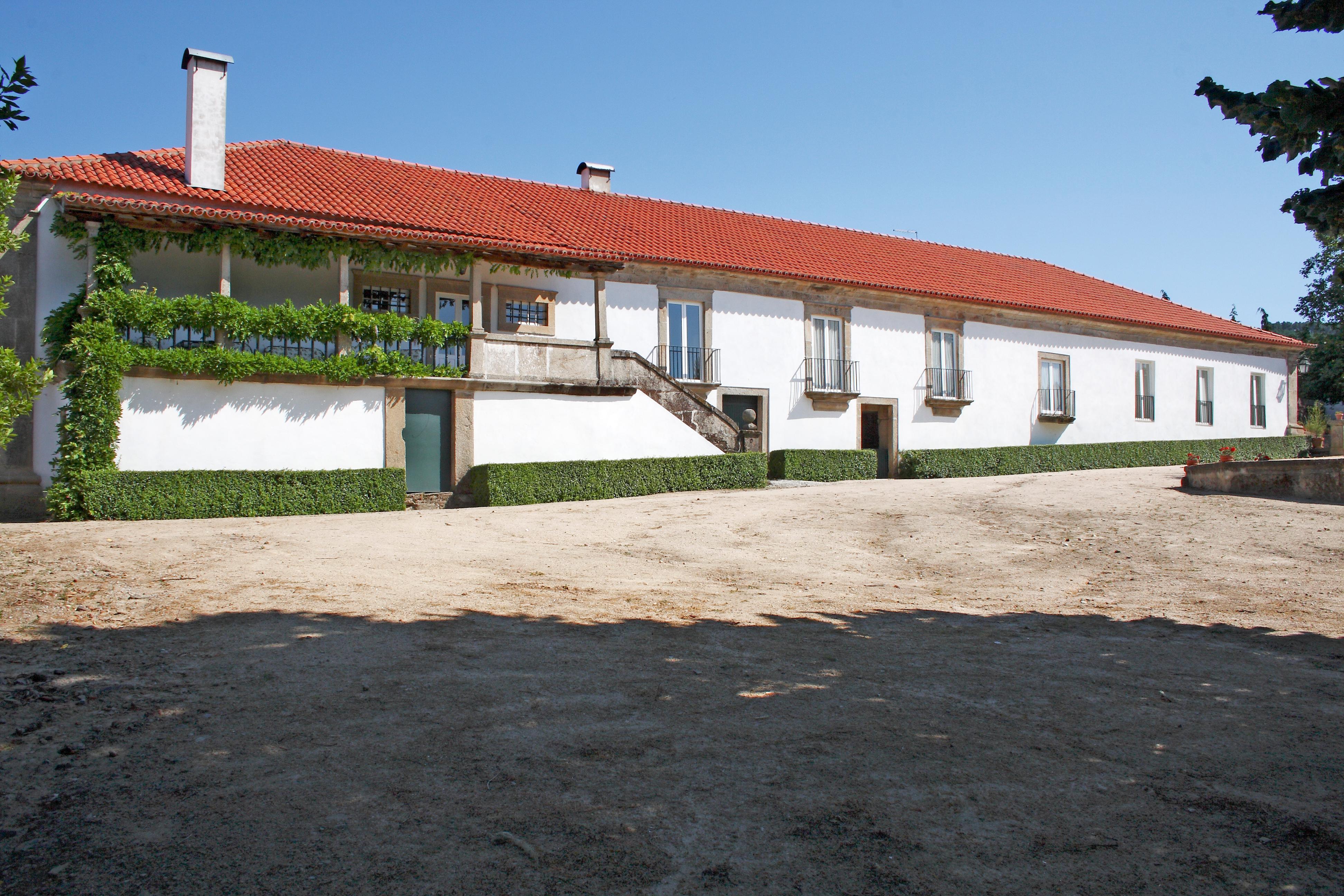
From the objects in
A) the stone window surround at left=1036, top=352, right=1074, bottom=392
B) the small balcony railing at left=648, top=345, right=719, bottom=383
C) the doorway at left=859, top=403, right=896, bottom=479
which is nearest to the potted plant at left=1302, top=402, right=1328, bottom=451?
the stone window surround at left=1036, top=352, right=1074, bottom=392

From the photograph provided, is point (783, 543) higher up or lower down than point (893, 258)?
lower down

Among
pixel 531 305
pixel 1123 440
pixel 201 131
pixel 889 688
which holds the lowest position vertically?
pixel 889 688

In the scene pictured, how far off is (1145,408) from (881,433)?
10844 millimetres

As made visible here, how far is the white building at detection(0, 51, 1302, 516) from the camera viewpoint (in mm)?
14031

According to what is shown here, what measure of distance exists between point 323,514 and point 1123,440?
24.6 meters

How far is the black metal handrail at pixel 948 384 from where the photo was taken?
78.8ft

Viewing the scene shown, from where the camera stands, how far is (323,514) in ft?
45.0

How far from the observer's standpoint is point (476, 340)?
15.9m

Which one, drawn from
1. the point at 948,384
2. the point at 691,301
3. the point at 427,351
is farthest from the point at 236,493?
the point at 948,384

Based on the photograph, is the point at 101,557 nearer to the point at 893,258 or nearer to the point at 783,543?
the point at 783,543

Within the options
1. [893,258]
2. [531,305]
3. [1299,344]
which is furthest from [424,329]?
[1299,344]

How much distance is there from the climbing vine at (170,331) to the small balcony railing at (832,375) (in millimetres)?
10118

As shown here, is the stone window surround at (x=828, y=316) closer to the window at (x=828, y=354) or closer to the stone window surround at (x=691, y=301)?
the window at (x=828, y=354)

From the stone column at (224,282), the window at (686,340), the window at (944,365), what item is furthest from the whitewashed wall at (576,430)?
the window at (944,365)
